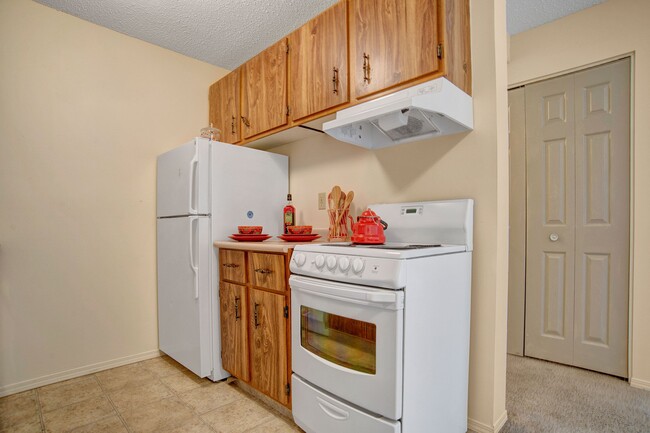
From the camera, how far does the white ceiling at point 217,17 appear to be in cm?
231

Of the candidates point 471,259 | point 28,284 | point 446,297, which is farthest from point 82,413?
point 471,259

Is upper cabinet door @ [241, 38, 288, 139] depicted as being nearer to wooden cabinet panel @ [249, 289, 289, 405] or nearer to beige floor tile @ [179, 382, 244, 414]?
wooden cabinet panel @ [249, 289, 289, 405]

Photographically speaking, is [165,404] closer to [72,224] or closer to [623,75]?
[72,224]

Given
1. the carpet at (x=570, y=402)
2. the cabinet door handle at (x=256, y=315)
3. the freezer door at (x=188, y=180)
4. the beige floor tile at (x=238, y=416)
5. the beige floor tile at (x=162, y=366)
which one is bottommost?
the beige floor tile at (x=162, y=366)

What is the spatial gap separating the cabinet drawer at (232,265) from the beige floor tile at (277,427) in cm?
76

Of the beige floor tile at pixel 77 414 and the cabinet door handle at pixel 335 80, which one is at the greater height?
the cabinet door handle at pixel 335 80

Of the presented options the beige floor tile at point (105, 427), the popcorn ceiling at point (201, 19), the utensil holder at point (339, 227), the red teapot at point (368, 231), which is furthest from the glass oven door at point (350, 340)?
the popcorn ceiling at point (201, 19)

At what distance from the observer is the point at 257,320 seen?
198 cm

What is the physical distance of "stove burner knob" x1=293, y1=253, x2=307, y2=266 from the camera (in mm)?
1624

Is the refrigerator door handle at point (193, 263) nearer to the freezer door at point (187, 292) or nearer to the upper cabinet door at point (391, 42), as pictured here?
the freezer door at point (187, 292)

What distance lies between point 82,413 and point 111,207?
137 centimetres

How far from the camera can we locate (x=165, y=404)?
204cm

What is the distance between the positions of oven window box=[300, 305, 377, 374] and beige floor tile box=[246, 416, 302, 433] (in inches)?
19.7

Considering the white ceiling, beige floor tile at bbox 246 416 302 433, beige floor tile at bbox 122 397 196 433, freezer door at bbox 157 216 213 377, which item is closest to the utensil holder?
freezer door at bbox 157 216 213 377
